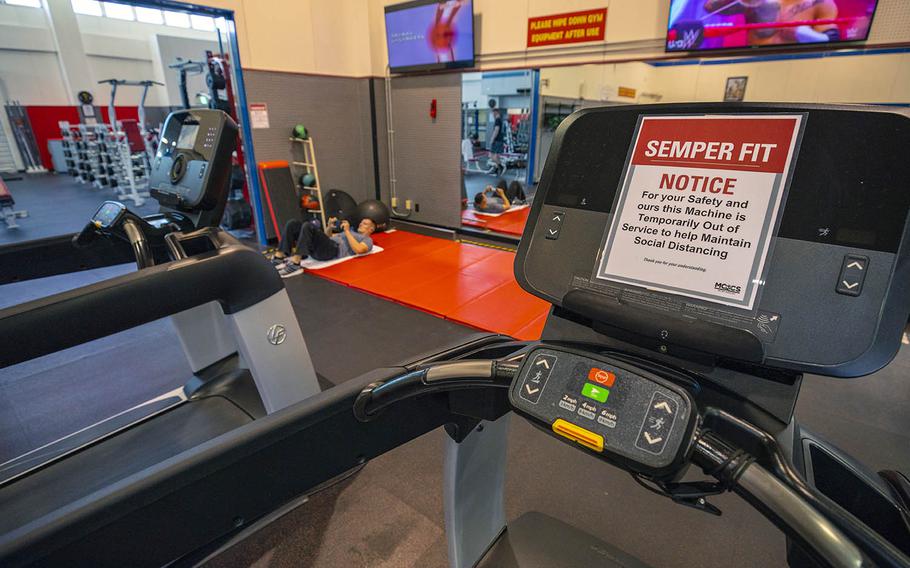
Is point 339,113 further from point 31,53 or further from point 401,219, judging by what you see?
point 31,53

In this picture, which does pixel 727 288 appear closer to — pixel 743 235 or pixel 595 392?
pixel 743 235

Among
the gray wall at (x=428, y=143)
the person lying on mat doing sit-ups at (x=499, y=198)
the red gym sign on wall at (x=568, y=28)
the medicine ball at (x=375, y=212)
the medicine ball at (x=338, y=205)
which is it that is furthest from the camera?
the person lying on mat doing sit-ups at (x=499, y=198)

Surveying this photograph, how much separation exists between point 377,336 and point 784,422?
9.05 ft

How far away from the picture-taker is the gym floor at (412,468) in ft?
5.17

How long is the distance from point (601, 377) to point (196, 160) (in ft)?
6.11

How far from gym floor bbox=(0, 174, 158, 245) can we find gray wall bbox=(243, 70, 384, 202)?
7.91ft

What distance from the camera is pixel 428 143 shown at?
17.9 ft

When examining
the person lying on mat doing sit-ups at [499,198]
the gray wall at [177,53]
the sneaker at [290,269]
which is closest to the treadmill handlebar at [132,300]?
the sneaker at [290,269]

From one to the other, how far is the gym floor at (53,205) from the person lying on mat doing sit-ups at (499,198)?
4.76 metres

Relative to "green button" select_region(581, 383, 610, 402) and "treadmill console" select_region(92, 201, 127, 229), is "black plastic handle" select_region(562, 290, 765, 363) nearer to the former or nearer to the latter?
"green button" select_region(581, 383, 610, 402)

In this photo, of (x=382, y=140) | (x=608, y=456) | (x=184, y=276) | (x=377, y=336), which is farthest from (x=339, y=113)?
(x=608, y=456)

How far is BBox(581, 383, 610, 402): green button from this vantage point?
55 centimetres

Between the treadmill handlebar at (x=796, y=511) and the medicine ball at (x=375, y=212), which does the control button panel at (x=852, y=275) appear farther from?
the medicine ball at (x=375, y=212)

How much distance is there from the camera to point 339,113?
5.67 metres
